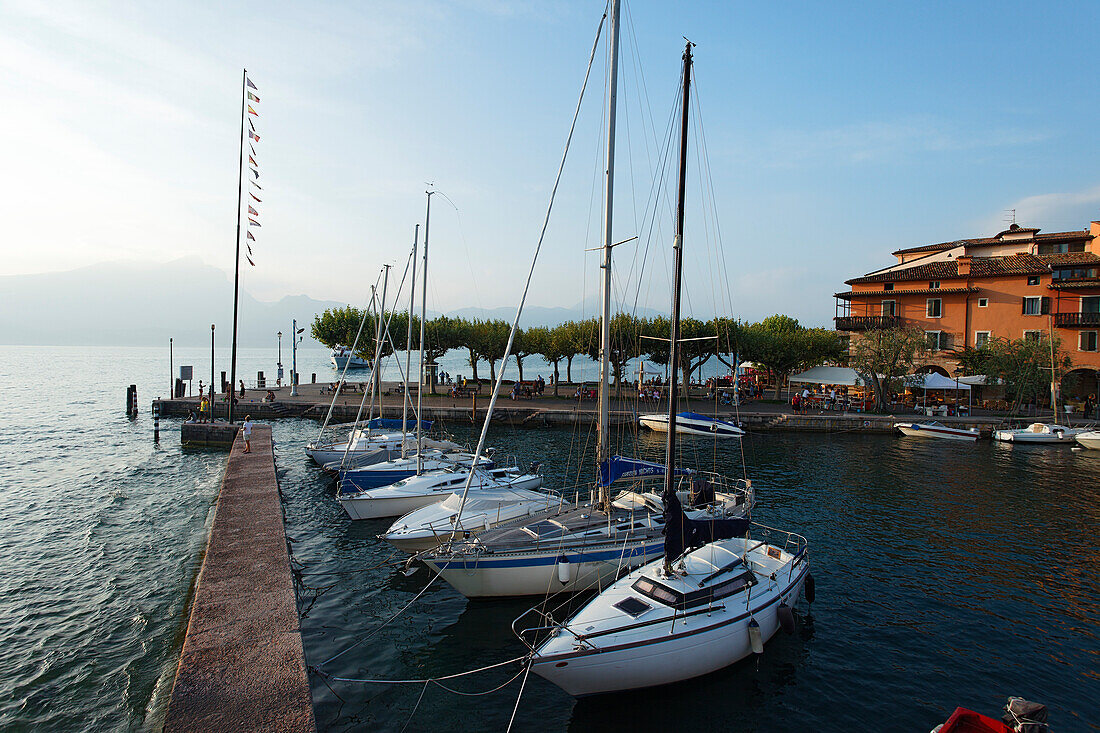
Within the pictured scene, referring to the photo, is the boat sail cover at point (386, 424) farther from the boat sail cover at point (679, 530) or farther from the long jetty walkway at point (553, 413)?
the boat sail cover at point (679, 530)

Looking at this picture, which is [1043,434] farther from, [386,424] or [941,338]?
[386,424]

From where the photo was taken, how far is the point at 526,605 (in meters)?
14.1

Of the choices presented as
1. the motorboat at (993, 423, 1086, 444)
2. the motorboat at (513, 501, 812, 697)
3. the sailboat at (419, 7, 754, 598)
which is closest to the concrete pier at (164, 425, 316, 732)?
the sailboat at (419, 7, 754, 598)

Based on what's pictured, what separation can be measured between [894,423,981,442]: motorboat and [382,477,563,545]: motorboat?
110 ft

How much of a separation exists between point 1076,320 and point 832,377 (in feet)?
64.1

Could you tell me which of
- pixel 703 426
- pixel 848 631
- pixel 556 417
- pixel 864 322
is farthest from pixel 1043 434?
pixel 848 631

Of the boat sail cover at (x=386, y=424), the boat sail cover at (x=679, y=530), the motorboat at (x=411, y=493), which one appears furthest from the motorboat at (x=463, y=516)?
the boat sail cover at (x=386, y=424)

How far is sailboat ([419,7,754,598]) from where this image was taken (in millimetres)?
13750

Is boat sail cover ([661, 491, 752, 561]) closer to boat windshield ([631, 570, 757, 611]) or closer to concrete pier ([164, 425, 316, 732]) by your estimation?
boat windshield ([631, 570, 757, 611])

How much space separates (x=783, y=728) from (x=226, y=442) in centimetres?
3638

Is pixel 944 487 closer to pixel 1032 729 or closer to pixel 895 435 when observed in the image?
pixel 895 435

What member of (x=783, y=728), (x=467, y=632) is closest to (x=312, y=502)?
(x=467, y=632)

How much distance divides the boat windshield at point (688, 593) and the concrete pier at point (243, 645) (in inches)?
242

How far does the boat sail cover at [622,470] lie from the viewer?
16.2 m
